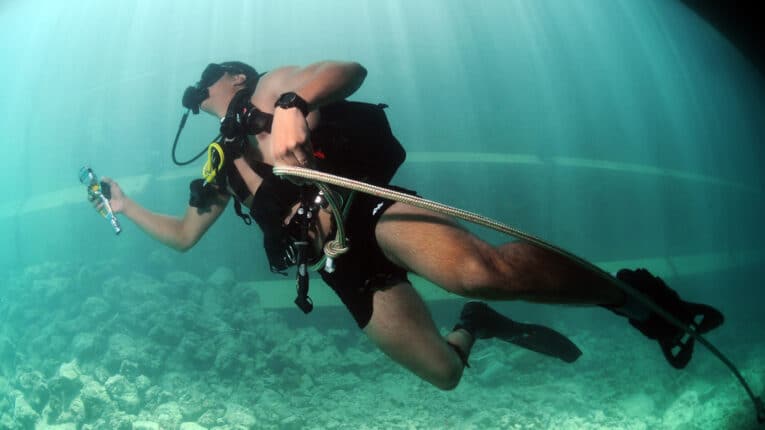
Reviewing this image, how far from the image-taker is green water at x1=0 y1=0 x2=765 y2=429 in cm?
500

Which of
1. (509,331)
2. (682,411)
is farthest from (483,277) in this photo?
(682,411)

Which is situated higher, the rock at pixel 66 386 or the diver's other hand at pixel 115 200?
the diver's other hand at pixel 115 200

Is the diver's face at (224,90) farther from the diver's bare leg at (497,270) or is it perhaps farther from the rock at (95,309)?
the rock at (95,309)

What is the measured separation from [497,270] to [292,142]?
0.94 m

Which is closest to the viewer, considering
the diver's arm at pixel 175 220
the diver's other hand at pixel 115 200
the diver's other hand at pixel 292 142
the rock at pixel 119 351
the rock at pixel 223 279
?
the diver's other hand at pixel 292 142

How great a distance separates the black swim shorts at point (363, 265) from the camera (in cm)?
185

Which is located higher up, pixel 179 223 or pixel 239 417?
pixel 179 223

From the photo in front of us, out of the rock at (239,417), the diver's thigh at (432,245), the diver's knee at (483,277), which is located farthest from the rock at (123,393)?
A: the diver's knee at (483,277)

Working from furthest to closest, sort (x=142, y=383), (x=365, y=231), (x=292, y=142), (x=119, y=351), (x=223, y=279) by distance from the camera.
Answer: (x=223, y=279) < (x=119, y=351) < (x=142, y=383) < (x=365, y=231) < (x=292, y=142)

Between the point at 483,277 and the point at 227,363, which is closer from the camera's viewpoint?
the point at 483,277

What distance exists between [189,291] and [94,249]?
10.1 meters

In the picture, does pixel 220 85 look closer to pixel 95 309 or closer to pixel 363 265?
pixel 363 265

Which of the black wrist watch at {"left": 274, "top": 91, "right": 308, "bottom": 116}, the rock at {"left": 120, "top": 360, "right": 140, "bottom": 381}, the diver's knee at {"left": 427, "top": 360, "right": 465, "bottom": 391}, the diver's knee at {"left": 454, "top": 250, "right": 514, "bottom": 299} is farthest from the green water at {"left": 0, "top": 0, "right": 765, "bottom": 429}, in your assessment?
the black wrist watch at {"left": 274, "top": 91, "right": 308, "bottom": 116}

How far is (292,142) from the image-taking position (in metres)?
1.40
